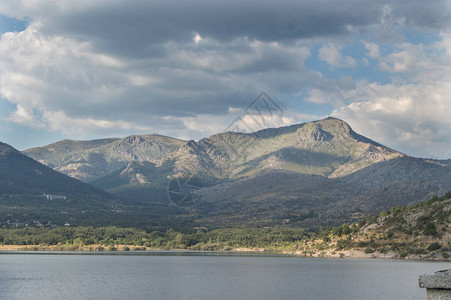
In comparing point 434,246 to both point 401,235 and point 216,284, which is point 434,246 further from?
point 216,284

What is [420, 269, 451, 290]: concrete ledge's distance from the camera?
1062 centimetres

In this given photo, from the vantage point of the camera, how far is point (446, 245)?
148000mm

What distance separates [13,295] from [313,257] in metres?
132

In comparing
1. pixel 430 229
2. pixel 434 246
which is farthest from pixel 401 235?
pixel 434 246

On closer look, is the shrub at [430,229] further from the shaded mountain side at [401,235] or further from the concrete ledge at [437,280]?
the concrete ledge at [437,280]

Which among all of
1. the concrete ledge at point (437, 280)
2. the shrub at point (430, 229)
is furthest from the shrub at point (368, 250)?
the concrete ledge at point (437, 280)

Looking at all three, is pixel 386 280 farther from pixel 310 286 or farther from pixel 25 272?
pixel 25 272

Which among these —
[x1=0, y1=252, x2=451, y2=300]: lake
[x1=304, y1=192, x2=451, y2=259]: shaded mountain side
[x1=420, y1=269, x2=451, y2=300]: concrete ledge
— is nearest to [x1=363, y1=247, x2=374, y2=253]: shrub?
[x1=304, y1=192, x2=451, y2=259]: shaded mountain side

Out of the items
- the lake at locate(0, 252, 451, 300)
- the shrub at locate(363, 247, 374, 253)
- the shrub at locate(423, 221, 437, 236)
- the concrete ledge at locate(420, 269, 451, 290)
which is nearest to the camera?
the concrete ledge at locate(420, 269, 451, 290)

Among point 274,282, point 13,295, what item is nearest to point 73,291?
point 13,295

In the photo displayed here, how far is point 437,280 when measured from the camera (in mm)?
10766

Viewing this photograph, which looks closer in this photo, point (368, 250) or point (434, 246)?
point (434, 246)

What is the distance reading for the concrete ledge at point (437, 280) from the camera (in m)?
10.6

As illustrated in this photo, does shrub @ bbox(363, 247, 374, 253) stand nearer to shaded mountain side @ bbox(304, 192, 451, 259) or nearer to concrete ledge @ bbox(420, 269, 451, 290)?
shaded mountain side @ bbox(304, 192, 451, 259)
